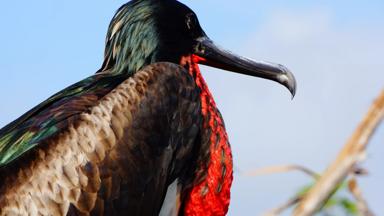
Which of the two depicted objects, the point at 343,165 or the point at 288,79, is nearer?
the point at 343,165

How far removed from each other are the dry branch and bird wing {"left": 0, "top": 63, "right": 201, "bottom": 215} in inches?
132

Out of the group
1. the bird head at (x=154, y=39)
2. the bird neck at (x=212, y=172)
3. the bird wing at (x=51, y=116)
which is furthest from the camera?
the bird head at (x=154, y=39)

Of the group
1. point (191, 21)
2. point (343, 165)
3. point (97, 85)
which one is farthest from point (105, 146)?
point (343, 165)

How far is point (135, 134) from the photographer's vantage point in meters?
4.70

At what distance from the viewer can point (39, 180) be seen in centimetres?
440

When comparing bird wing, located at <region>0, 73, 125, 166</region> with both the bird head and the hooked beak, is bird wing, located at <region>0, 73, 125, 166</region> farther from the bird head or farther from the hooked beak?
the hooked beak

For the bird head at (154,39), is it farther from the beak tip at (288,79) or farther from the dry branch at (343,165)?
the dry branch at (343,165)

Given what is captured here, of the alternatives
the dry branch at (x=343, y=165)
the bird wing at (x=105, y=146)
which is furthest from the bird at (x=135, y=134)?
the dry branch at (x=343, y=165)

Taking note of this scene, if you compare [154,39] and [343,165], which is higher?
[343,165]

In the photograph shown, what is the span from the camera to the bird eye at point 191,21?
564 centimetres

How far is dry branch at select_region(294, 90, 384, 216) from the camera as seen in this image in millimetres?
1166

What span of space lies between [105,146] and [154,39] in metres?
1.19

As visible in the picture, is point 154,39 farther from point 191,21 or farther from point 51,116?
point 51,116

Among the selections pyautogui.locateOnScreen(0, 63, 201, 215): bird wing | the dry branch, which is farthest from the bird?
the dry branch
